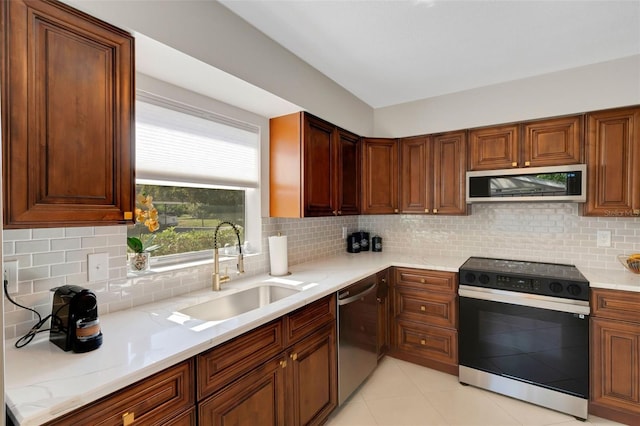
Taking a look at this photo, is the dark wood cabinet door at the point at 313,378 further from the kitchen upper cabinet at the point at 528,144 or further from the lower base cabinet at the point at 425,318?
the kitchen upper cabinet at the point at 528,144

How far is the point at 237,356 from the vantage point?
142cm

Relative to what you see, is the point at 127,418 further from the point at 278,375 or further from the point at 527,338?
the point at 527,338

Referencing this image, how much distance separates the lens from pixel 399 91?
290 cm

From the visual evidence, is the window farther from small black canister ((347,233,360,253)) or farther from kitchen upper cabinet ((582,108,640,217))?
kitchen upper cabinet ((582,108,640,217))

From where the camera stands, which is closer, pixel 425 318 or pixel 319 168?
pixel 319 168

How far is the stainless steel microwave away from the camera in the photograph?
2.40 meters

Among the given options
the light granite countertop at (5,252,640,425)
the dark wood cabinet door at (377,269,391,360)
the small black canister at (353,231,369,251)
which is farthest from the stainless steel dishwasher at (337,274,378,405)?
the small black canister at (353,231,369,251)

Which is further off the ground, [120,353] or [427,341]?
[120,353]

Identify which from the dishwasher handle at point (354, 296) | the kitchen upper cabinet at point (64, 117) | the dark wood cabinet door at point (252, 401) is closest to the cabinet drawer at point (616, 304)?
the dishwasher handle at point (354, 296)

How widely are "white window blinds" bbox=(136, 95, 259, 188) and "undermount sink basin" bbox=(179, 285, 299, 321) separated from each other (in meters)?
0.78

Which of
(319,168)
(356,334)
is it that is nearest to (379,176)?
(319,168)

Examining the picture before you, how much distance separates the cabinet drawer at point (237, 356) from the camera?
1.28 metres

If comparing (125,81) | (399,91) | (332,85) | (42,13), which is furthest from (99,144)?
(399,91)

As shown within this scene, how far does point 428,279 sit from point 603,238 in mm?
1465
